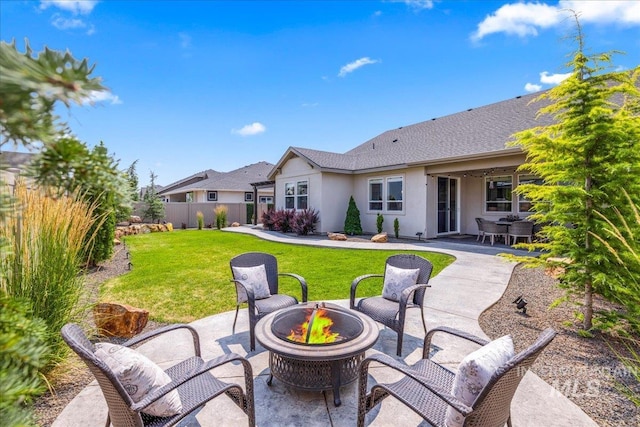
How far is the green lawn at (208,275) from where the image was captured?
5.59 metres

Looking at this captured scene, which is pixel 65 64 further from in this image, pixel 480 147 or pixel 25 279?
pixel 480 147

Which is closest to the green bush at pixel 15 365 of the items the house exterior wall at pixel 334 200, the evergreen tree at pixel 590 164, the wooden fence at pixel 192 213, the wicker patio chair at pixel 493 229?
the evergreen tree at pixel 590 164

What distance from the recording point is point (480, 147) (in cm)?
1153

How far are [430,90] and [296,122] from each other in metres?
8.84

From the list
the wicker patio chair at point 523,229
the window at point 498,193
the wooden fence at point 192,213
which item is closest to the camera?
the wicker patio chair at point 523,229

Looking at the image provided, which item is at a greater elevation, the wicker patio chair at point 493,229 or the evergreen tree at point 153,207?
the evergreen tree at point 153,207

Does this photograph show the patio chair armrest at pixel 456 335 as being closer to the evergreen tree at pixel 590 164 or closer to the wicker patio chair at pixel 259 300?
the wicker patio chair at pixel 259 300

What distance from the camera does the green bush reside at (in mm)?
558

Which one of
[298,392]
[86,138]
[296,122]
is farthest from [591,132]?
[296,122]

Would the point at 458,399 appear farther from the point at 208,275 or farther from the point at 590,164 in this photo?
the point at 208,275

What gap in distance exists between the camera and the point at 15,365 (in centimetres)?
61

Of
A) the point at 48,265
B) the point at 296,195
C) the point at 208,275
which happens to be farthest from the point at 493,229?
the point at 48,265

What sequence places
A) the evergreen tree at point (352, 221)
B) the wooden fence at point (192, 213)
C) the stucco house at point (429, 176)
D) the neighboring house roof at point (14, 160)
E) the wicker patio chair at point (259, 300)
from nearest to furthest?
the neighboring house roof at point (14, 160), the wicker patio chair at point (259, 300), the stucco house at point (429, 176), the evergreen tree at point (352, 221), the wooden fence at point (192, 213)

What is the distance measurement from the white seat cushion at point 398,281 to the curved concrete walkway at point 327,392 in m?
0.52
